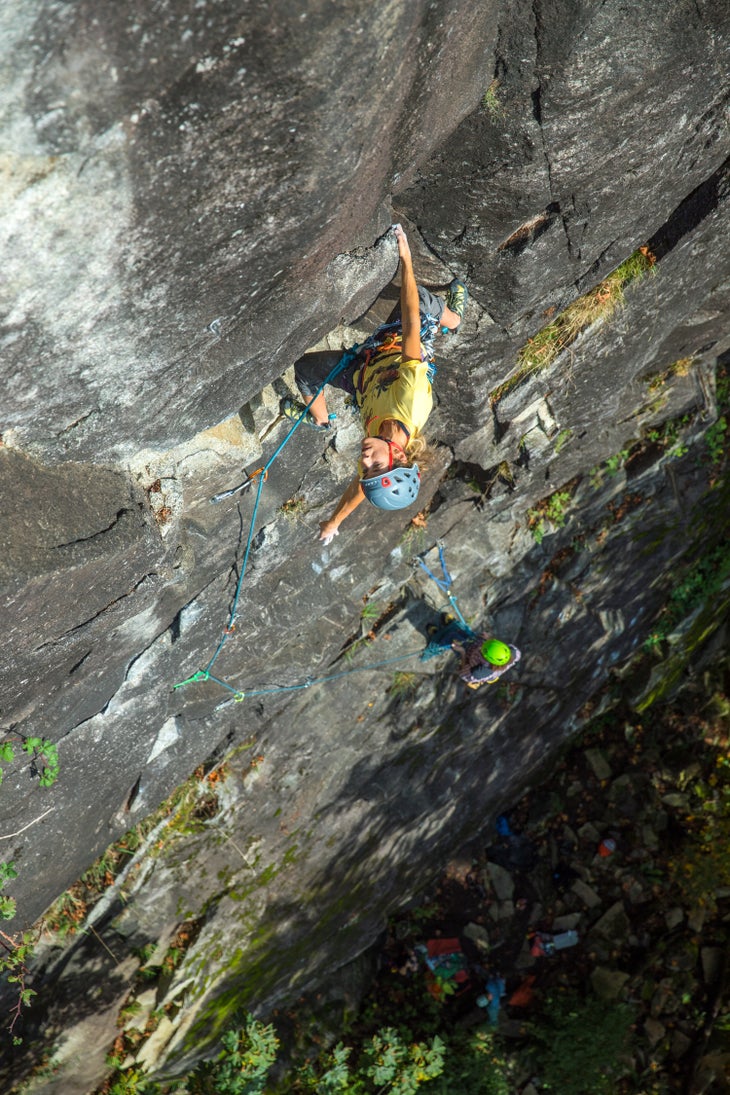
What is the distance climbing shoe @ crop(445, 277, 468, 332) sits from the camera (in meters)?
4.97

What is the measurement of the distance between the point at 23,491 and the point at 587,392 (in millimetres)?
4857

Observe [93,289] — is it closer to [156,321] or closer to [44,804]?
[156,321]

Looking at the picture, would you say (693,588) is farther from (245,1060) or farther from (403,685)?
(245,1060)

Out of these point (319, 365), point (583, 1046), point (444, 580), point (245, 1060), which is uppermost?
point (319, 365)

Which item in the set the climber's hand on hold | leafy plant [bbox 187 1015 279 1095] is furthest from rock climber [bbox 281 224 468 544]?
leafy plant [bbox 187 1015 279 1095]

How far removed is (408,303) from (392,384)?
493mm

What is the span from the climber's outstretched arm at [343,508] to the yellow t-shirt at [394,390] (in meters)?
0.61

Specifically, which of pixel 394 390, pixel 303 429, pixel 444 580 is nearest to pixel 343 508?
pixel 303 429

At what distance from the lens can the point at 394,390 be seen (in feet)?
15.4

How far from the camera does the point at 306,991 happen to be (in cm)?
984

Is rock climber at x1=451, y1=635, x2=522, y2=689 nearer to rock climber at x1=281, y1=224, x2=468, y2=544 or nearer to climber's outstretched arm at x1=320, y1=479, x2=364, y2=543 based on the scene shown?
climber's outstretched arm at x1=320, y1=479, x2=364, y2=543

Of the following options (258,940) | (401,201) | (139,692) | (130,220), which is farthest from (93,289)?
(258,940)

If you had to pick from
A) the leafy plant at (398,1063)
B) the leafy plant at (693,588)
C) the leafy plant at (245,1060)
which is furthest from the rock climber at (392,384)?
the leafy plant at (398,1063)

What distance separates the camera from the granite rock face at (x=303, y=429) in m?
2.58
